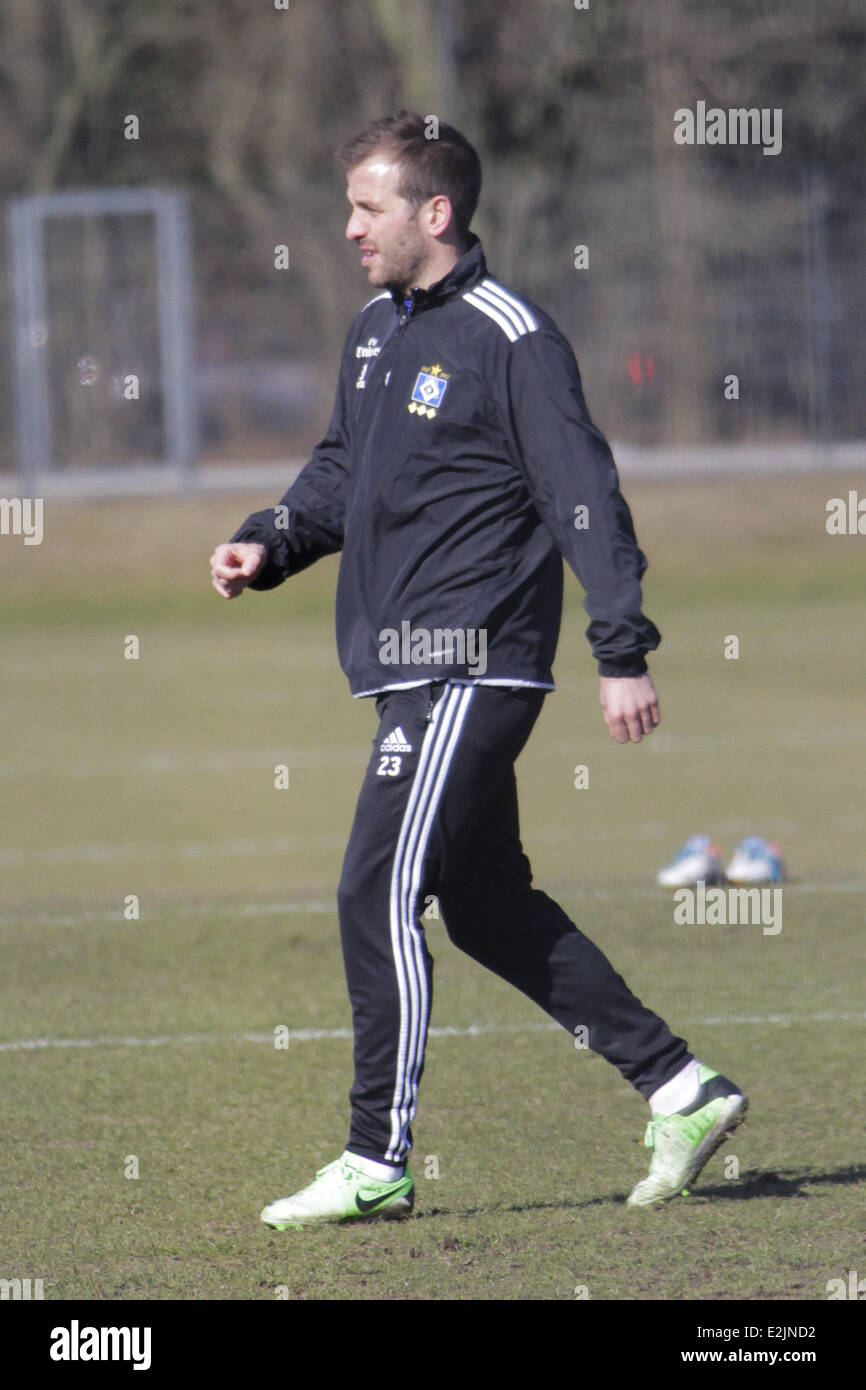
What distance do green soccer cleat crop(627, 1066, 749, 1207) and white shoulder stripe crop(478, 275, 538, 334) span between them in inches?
64.2

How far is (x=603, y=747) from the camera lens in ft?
42.3

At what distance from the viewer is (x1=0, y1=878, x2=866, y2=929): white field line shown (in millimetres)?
7828

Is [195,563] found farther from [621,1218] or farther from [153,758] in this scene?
[621,1218]

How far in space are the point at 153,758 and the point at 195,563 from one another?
9945 mm

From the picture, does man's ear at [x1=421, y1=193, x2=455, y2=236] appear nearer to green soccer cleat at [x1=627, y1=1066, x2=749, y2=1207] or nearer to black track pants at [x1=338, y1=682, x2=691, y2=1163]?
black track pants at [x1=338, y1=682, x2=691, y2=1163]

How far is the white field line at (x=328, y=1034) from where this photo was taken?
19.4 ft

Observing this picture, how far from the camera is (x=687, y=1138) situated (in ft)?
14.5

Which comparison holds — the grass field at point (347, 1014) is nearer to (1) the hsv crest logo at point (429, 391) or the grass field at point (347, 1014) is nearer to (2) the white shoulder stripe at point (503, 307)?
(1) the hsv crest logo at point (429, 391)

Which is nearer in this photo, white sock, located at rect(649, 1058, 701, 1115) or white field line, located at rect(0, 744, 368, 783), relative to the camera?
white sock, located at rect(649, 1058, 701, 1115)

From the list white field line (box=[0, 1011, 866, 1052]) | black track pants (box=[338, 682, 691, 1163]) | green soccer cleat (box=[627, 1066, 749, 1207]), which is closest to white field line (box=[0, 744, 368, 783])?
white field line (box=[0, 1011, 866, 1052])

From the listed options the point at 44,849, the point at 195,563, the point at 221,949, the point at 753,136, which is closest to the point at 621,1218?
the point at 221,949

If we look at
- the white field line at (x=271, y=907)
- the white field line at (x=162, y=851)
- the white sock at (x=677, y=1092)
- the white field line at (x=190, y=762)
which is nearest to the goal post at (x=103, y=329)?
the white field line at (x=190, y=762)

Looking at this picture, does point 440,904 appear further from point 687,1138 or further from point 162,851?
point 162,851
